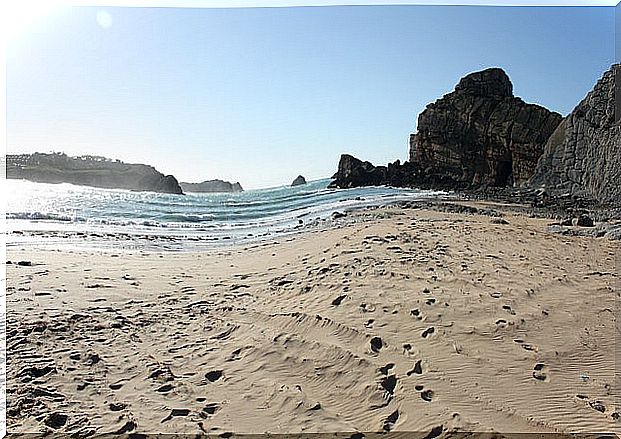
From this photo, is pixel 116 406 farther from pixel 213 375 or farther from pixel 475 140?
pixel 475 140

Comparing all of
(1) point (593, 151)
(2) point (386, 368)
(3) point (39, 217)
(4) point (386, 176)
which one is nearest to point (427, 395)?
(2) point (386, 368)

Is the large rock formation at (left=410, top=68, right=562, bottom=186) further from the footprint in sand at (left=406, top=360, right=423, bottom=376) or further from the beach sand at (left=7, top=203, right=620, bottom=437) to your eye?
the footprint in sand at (left=406, top=360, right=423, bottom=376)

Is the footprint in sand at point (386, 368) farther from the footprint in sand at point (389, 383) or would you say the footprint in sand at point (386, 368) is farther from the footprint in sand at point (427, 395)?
the footprint in sand at point (427, 395)

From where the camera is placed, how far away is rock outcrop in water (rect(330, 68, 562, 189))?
3011 cm

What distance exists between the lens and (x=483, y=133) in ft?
109

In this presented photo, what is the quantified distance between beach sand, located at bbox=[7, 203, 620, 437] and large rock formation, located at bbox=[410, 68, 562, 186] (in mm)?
26795

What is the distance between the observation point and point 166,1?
10.4ft

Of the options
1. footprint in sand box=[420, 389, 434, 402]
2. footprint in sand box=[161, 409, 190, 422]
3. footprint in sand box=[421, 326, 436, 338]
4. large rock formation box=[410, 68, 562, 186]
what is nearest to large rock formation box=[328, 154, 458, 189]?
large rock formation box=[410, 68, 562, 186]

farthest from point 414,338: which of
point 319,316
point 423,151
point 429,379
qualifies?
point 423,151

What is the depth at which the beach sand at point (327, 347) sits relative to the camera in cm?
234

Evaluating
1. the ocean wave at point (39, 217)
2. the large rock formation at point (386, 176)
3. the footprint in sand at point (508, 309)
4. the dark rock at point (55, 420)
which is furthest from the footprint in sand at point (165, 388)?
the large rock formation at point (386, 176)

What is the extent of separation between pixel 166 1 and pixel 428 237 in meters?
4.62

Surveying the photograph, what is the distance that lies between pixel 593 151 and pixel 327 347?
14.1 meters

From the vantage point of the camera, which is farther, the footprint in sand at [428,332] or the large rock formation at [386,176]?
the large rock formation at [386,176]
